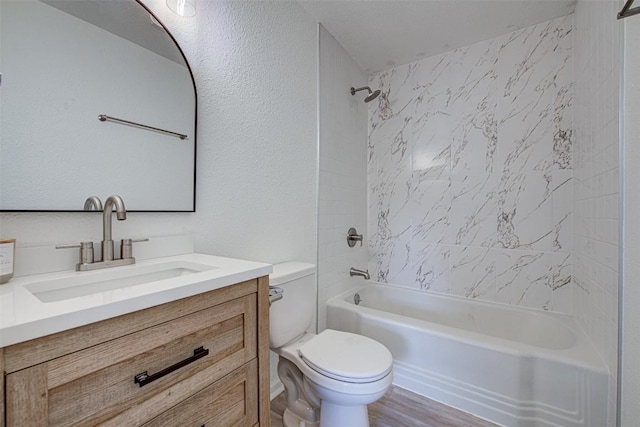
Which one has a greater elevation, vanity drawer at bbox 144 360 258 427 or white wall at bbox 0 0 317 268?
white wall at bbox 0 0 317 268

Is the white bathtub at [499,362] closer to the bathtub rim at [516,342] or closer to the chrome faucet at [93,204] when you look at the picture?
the bathtub rim at [516,342]

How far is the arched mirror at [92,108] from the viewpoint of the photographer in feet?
2.61

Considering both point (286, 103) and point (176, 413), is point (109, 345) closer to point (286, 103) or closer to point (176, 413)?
point (176, 413)

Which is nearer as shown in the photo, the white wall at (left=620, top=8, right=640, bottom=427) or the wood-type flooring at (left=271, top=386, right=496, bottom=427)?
the white wall at (left=620, top=8, right=640, bottom=427)

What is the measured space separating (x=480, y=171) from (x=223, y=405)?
2331 mm

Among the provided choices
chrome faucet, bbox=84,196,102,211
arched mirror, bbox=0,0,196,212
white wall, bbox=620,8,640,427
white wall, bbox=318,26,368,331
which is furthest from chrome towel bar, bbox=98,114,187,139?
white wall, bbox=620,8,640,427

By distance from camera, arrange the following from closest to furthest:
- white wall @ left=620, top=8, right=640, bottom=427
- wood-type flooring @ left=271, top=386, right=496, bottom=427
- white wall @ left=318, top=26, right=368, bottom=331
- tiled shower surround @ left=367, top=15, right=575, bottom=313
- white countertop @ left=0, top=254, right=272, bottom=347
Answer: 1. white countertop @ left=0, top=254, right=272, bottom=347
2. white wall @ left=620, top=8, right=640, bottom=427
3. wood-type flooring @ left=271, top=386, right=496, bottom=427
4. tiled shower surround @ left=367, top=15, right=575, bottom=313
5. white wall @ left=318, top=26, right=368, bottom=331

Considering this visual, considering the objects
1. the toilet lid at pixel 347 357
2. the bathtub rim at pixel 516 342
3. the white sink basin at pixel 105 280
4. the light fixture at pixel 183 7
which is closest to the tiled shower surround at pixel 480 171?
the bathtub rim at pixel 516 342

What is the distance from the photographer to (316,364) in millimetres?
1248

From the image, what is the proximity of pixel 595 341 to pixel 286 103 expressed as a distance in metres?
2.22

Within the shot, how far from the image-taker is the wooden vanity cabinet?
488mm

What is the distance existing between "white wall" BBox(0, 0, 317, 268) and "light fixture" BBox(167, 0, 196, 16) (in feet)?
0.07

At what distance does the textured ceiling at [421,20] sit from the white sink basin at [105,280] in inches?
73.0

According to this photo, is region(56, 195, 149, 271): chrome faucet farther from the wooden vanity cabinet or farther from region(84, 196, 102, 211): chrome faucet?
the wooden vanity cabinet
